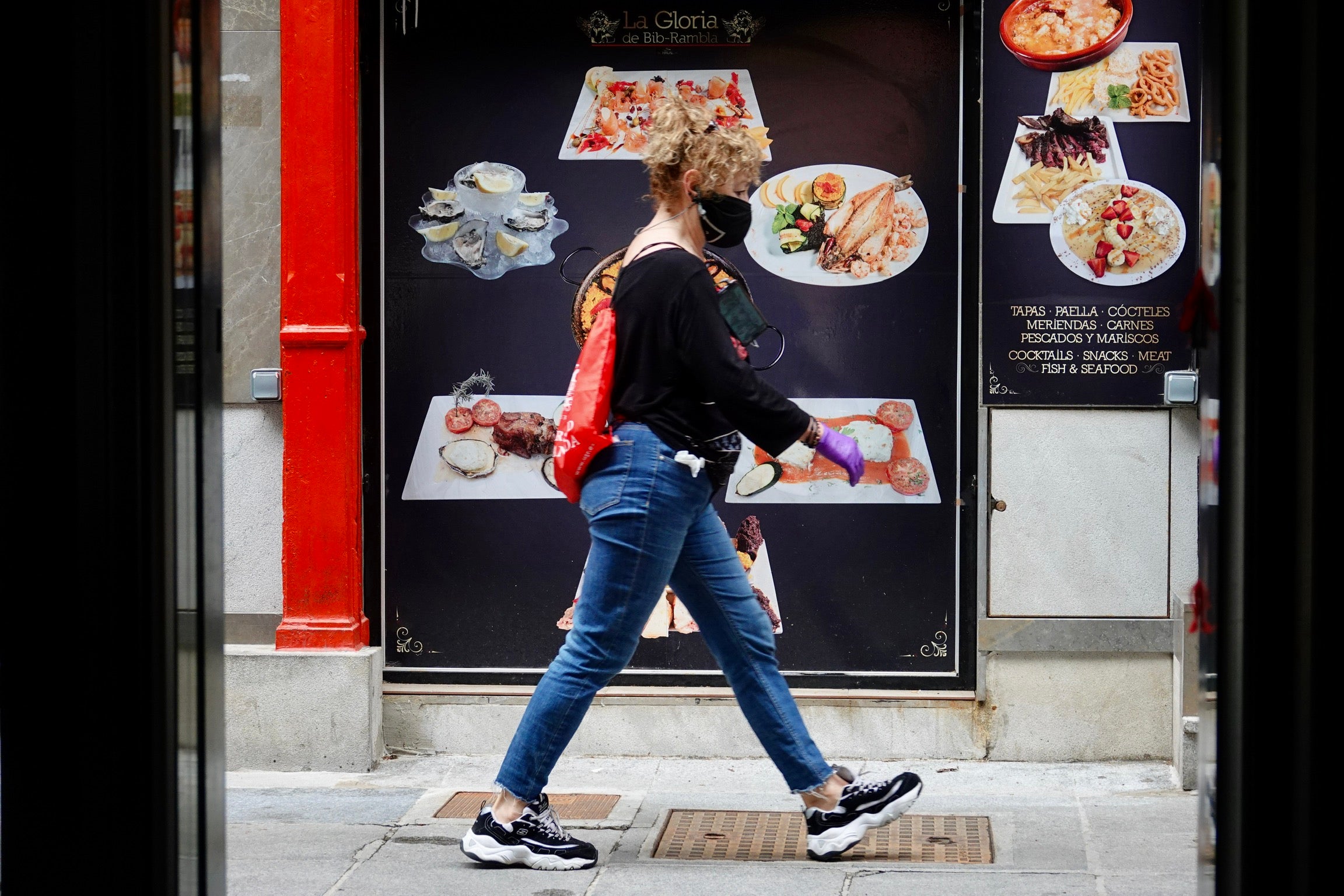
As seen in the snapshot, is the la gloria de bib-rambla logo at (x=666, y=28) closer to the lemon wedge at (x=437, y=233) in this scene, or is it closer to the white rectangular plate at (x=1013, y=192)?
the lemon wedge at (x=437, y=233)

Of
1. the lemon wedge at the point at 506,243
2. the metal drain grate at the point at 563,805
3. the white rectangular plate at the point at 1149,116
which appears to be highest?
the white rectangular plate at the point at 1149,116

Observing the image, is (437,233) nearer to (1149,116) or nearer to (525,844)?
(525,844)

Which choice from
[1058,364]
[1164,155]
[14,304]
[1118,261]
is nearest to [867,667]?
[1058,364]

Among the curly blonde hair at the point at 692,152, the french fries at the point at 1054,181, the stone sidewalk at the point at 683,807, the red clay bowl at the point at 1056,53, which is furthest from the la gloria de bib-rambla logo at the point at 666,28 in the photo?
the stone sidewalk at the point at 683,807

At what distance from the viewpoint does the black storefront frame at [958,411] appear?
521cm

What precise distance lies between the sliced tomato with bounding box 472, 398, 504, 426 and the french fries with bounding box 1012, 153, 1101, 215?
1967mm

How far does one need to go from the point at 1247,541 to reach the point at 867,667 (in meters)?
3.51

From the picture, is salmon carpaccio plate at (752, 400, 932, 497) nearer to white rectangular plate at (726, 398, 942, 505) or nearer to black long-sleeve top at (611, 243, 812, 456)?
white rectangular plate at (726, 398, 942, 505)

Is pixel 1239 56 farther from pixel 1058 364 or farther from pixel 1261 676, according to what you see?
pixel 1058 364

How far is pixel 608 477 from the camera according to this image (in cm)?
392

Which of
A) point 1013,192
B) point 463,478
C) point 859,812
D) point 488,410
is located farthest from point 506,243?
point 859,812

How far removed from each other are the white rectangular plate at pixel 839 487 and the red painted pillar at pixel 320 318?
1.39 meters

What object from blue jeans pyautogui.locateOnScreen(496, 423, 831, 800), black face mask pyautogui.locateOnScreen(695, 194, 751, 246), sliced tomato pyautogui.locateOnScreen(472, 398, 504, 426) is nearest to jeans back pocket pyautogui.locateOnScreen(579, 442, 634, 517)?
blue jeans pyautogui.locateOnScreen(496, 423, 831, 800)

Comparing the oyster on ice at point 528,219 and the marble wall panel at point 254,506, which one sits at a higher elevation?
the oyster on ice at point 528,219
